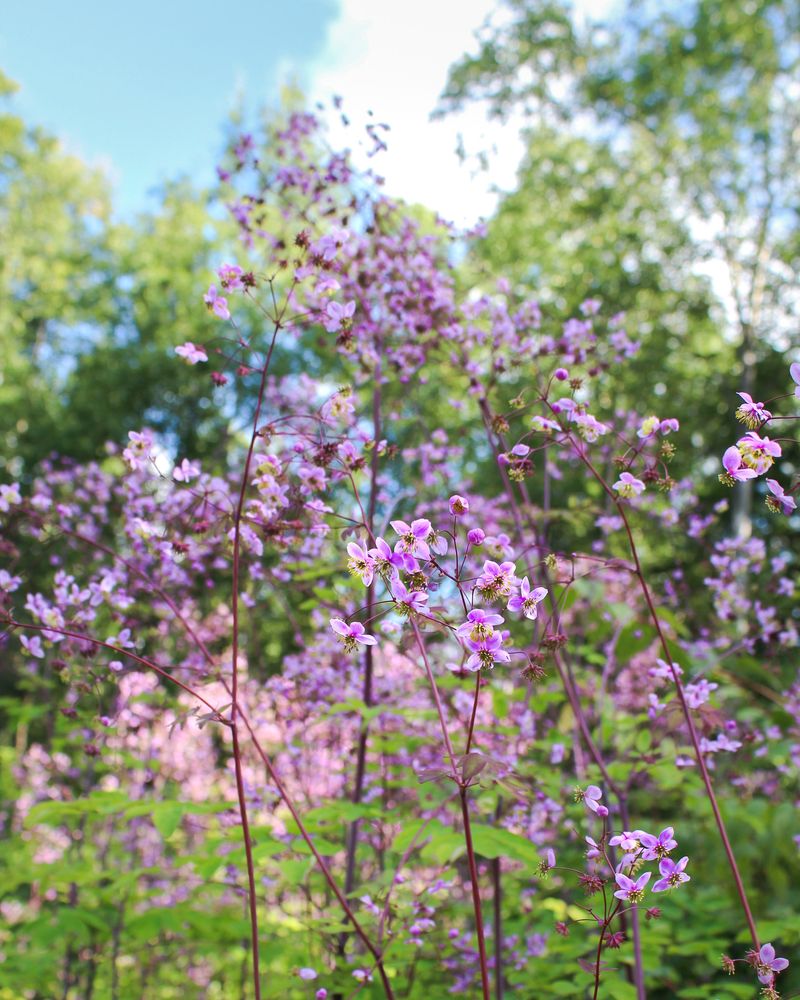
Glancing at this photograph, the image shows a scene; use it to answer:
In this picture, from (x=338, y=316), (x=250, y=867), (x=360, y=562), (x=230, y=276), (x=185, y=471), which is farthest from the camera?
(x=185, y=471)

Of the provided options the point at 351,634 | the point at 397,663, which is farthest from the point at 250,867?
the point at 397,663

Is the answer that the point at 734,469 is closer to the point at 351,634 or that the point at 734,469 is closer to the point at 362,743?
the point at 351,634

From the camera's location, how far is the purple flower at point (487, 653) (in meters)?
1.49

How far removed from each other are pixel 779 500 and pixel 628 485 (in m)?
0.48

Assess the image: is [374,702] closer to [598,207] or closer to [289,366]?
[598,207]

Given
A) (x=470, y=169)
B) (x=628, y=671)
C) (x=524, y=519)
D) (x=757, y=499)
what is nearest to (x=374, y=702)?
(x=524, y=519)

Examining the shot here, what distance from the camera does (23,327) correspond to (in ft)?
69.0

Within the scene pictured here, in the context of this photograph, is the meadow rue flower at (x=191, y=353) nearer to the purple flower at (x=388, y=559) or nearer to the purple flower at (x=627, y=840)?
the purple flower at (x=388, y=559)

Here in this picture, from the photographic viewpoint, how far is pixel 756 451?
5.28 ft

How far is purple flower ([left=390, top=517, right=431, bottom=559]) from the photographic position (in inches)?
60.4

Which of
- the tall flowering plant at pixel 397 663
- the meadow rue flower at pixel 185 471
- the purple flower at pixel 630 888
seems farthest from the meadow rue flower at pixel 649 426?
the meadow rue flower at pixel 185 471

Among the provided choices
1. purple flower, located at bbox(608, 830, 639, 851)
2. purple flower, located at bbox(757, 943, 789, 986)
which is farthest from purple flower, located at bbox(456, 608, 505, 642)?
purple flower, located at bbox(757, 943, 789, 986)

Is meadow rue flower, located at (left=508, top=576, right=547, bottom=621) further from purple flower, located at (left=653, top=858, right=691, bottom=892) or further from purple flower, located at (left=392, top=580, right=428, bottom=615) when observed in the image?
purple flower, located at (left=653, top=858, right=691, bottom=892)

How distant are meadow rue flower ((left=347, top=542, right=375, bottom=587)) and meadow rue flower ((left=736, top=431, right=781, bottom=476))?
2.65ft
